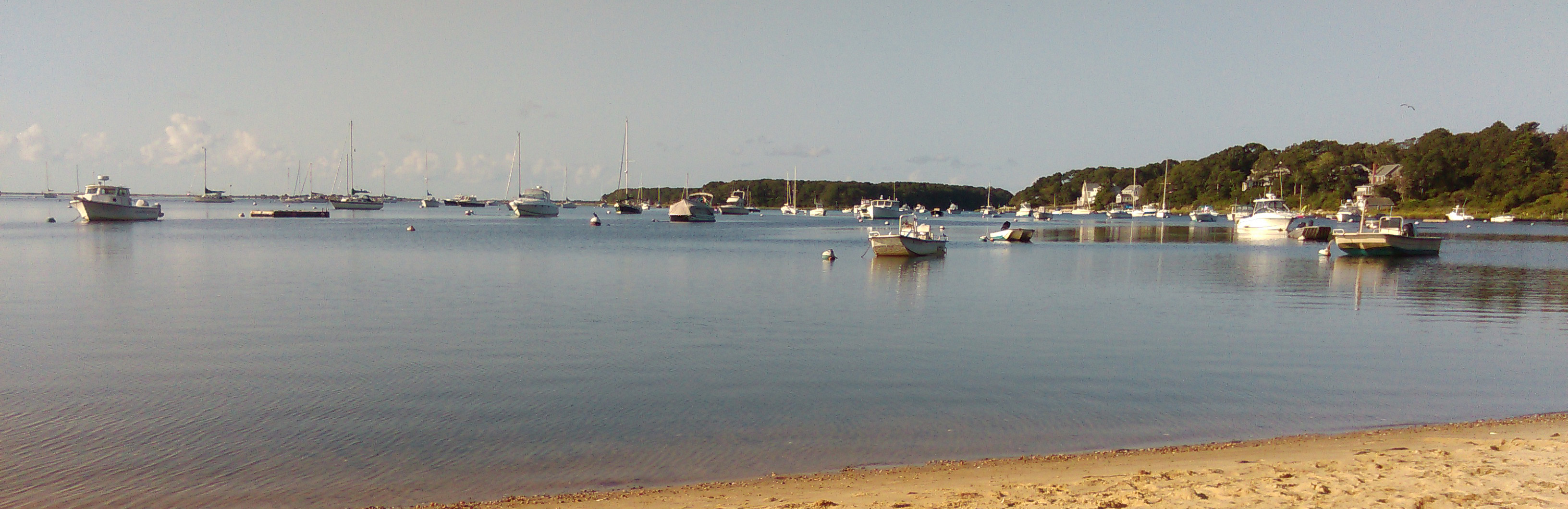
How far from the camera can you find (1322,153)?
14988 cm

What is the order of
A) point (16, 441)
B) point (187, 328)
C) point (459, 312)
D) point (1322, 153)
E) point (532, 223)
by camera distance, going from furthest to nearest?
1. point (1322, 153)
2. point (532, 223)
3. point (459, 312)
4. point (187, 328)
5. point (16, 441)

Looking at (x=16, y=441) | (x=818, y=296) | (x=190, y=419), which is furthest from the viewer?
(x=818, y=296)

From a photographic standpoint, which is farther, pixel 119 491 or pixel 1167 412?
pixel 1167 412

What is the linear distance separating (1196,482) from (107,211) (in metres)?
87.2

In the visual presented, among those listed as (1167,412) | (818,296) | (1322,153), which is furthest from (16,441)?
(1322,153)

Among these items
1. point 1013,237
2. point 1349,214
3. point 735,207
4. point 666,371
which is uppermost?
point 1349,214

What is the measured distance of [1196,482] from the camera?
7.88 m

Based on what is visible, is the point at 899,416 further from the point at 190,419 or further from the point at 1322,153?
the point at 1322,153

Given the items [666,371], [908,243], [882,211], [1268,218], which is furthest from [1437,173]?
[666,371]

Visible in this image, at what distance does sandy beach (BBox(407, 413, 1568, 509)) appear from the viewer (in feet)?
23.8

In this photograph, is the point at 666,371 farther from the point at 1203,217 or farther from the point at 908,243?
the point at 1203,217

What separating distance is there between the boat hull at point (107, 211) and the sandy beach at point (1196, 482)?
82923 mm

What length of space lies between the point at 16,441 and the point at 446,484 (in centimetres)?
503

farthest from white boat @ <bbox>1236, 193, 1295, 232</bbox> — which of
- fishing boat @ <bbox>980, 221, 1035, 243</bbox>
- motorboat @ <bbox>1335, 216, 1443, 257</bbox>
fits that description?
motorboat @ <bbox>1335, 216, 1443, 257</bbox>
